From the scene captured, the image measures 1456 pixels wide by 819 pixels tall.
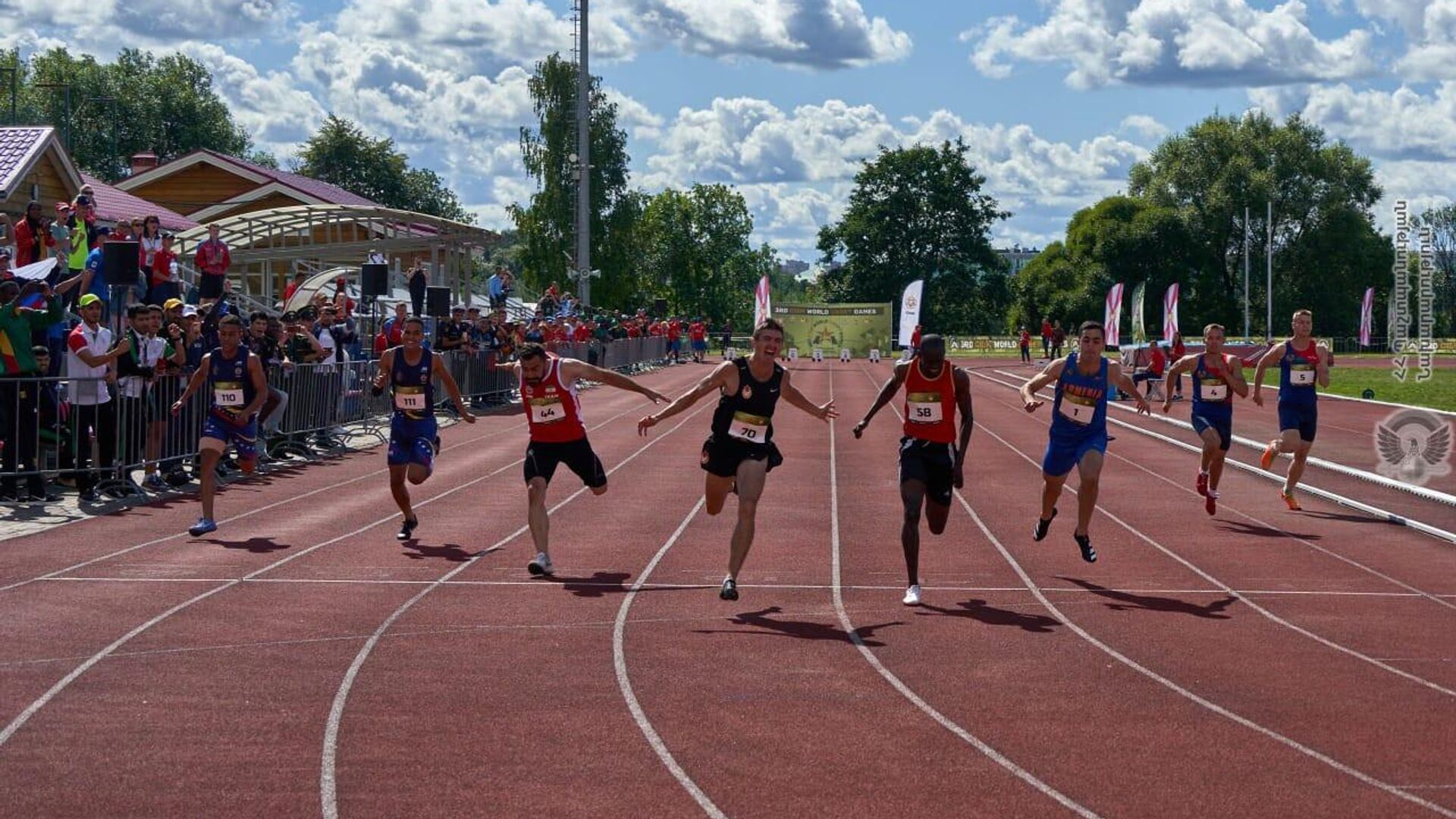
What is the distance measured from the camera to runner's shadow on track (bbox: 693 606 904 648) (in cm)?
942

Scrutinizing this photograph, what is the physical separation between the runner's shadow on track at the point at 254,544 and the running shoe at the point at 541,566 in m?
2.31

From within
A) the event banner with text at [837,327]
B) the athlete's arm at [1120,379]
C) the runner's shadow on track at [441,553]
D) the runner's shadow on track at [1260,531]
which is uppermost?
the event banner with text at [837,327]

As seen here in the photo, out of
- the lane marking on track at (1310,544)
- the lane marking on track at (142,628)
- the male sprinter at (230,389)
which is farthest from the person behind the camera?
the male sprinter at (230,389)

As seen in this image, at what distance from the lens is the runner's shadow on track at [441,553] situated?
12579 mm

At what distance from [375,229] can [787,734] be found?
1612 inches

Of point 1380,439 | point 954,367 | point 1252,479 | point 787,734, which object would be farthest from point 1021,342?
point 787,734

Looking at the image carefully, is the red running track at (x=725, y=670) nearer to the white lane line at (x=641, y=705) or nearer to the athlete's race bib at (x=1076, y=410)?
the white lane line at (x=641, y=705)

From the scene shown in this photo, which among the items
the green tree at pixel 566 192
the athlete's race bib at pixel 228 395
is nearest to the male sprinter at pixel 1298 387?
the athlete's race bib at pixel 228 395

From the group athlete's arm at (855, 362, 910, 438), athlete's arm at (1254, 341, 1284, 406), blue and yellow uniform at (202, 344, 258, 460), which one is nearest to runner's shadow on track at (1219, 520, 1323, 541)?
athlete's arm at (1254, 341, 1284, 406)

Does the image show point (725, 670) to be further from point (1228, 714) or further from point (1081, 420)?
point (1081, 420)

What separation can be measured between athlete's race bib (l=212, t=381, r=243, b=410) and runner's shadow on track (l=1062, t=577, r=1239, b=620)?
23.4ft

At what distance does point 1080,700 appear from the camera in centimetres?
780

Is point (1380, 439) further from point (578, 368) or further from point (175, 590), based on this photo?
point (175, 590)

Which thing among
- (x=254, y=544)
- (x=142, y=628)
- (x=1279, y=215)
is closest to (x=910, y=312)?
(x=254, y=544)
